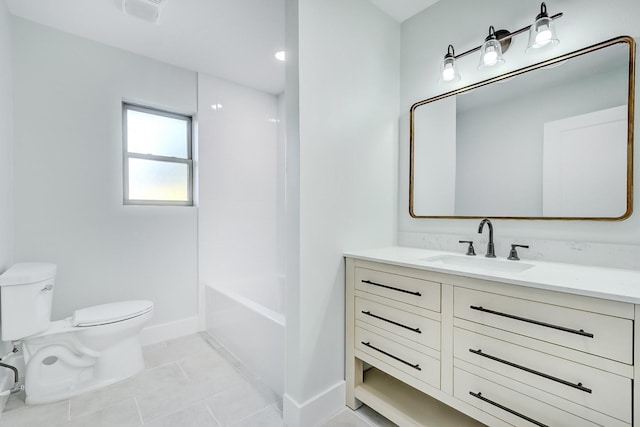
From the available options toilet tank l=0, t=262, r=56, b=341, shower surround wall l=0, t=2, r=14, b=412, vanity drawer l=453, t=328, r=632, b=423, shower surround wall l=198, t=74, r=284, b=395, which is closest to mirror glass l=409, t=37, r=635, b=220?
vanity drawer l=453, t=328, r=632, b=423

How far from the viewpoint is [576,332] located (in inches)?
37.4

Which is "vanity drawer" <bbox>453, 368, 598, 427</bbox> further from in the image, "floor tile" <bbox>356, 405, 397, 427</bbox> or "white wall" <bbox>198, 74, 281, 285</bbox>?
"white wall" <bbox>198, 74, 281, 285</bbox>

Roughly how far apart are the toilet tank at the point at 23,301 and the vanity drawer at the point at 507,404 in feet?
7.73

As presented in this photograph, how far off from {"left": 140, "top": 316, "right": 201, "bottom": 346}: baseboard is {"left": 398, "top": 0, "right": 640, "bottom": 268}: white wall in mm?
2114

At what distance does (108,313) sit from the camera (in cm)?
199

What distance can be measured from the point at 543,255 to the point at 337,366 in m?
1.29

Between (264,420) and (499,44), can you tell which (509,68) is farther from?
(264,420)

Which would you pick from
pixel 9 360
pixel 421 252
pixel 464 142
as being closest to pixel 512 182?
pixel 464 142

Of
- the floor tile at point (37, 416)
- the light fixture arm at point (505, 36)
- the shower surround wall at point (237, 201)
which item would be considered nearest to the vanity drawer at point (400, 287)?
the shower surround wall at point (237, 201)

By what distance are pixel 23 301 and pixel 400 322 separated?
2163mm

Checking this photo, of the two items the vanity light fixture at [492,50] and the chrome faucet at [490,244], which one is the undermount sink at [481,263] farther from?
the vanity light fixture at [492,50]

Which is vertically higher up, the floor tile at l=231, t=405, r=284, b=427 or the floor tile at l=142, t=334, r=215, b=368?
the floor tile at l=142, t=334, r=215, b=368

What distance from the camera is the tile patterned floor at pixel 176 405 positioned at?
1.59 meters

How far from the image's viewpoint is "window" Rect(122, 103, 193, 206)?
2.55 meters
